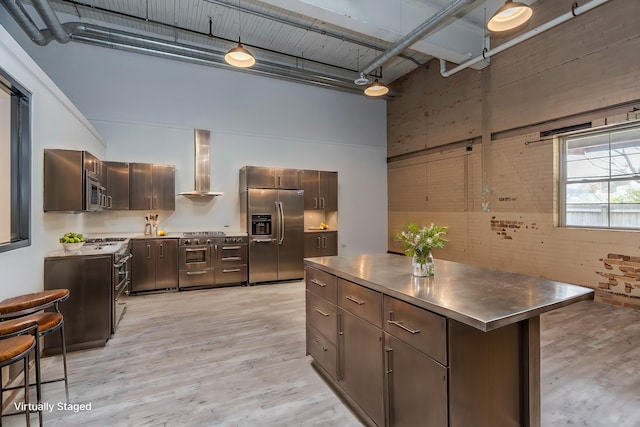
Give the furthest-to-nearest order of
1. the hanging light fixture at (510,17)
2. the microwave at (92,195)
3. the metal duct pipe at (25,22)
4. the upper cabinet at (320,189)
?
the upper cabinet at (320,189)
the metal duct pipe at (25,22)
the microwave at (92,195)
the hanging light fixture at (510,17)

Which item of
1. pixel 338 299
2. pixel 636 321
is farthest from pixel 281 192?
pixel 636 321

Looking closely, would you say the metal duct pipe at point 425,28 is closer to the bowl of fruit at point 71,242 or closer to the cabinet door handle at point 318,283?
the cabinet door handle at point 318,283

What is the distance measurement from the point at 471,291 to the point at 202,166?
18.9ft

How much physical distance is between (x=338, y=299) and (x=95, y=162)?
13.0 feet

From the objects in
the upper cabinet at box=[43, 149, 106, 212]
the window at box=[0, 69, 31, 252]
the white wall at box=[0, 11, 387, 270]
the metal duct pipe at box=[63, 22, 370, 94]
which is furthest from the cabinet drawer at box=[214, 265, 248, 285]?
the metal duct pipe at box=[63, 22, 370, 94]

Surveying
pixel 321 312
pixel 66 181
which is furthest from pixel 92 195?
pixel 321 312

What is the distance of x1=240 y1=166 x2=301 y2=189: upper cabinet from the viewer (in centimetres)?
622

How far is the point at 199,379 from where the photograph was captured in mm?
2652

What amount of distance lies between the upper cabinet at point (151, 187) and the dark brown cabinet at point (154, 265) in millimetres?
764

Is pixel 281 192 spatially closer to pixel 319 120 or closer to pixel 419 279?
pixel 319 120

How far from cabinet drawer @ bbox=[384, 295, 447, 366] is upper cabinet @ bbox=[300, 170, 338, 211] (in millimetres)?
5274

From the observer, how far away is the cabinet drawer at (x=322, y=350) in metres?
2.47

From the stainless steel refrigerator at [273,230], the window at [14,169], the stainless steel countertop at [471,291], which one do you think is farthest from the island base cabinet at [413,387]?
the stainless steel refrigerator at [273,230]

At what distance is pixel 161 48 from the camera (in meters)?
5.58
